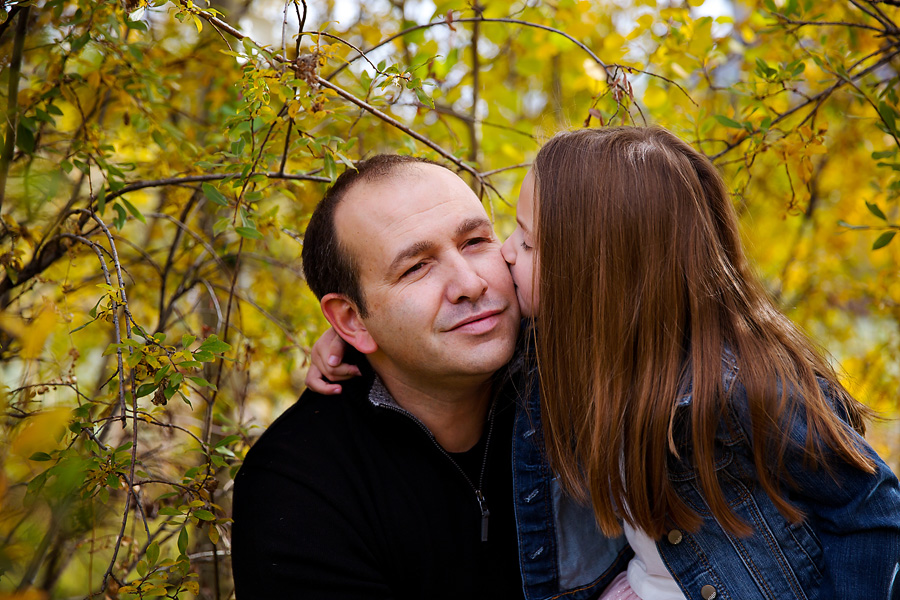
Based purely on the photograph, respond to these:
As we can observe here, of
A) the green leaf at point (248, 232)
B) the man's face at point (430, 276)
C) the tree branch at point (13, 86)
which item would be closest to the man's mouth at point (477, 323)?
the man's face at point (430, 276)

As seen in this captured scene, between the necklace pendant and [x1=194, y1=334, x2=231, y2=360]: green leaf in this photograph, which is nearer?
Answer: [x1=194, y1=334, x2=231, y2=360]: green leaf

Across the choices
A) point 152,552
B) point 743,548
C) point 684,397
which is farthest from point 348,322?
point 743,548

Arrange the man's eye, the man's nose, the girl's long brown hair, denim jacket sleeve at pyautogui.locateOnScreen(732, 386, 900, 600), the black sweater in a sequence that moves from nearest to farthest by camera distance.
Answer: denim jacket sleeve at pyautogui.locateOnScreen(732, 386, 900, 600), the girl's long brown hair, the black sweater, the man's nose, the man's eye

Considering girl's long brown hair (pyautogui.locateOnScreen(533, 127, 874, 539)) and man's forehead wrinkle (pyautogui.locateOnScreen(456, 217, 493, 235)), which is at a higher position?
man's forehead wrinkle (pyautogui.locateOnScreen(456, 217, 493, 235))

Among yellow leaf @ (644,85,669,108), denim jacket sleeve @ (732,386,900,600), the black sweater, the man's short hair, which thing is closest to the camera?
denim jacket sleeve @ (732,386,900,600)

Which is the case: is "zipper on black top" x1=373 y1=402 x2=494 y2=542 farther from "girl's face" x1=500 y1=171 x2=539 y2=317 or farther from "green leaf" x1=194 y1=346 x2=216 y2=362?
"green leaf" x1=194 y1=346 x2=216 y2=362

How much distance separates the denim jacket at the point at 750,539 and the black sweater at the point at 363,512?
0.13 meters

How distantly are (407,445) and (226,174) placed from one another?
3.18 feet

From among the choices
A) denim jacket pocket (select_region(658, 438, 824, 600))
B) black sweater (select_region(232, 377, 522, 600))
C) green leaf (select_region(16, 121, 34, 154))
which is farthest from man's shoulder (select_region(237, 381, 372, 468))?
green leaf (select_region(16, 121, 34, 154))

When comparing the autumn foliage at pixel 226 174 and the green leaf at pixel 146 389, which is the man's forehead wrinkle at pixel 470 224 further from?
the green leaf at pixel 146 389

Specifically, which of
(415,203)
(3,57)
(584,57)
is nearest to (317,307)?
(415,203)

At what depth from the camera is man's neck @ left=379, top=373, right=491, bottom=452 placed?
2.29 meters

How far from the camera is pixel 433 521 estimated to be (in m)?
2.14

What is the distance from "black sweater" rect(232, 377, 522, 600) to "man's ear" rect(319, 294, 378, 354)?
0.11 m
